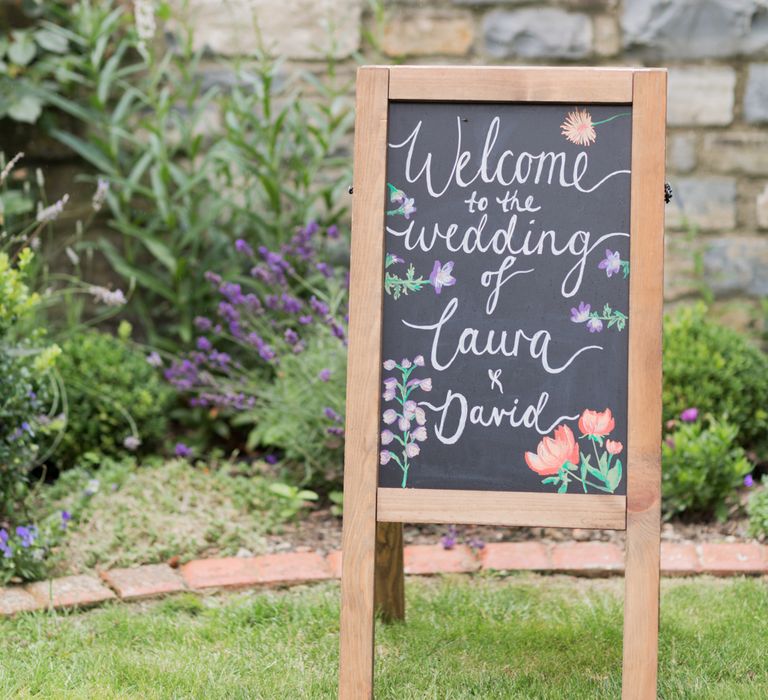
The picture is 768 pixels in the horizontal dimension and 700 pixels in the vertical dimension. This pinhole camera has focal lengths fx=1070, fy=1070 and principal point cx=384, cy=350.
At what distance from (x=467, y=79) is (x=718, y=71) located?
2.63 m

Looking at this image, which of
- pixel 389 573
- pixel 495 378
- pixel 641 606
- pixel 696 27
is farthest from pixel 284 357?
pixel 696 27

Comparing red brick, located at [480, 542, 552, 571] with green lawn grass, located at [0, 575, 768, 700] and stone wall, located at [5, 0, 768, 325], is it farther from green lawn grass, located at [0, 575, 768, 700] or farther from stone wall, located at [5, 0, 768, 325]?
stone wall, located at [5, 0, 768, 325]

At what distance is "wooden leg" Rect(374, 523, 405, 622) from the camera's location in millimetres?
2640

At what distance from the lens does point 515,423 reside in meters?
2.17

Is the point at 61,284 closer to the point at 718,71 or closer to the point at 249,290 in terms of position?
the point at 249,290

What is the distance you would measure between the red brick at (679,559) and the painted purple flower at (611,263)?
1236 mm

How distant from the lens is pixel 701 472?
3377mm

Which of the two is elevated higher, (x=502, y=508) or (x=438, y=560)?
(x=502, y=508)

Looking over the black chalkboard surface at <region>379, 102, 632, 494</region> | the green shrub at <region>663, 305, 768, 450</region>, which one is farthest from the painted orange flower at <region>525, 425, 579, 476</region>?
the green shrub at <region>663, 305, 768, 450</region>

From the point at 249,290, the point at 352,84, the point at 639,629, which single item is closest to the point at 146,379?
the point at 249,290

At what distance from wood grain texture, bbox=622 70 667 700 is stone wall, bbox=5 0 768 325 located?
2421 millimetres

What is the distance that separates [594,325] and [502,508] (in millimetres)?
413

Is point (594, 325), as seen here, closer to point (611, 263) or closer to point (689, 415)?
point (611, 263)

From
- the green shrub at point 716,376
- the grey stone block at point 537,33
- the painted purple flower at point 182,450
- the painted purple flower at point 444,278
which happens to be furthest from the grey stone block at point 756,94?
the painted purple flower at point 444,278
